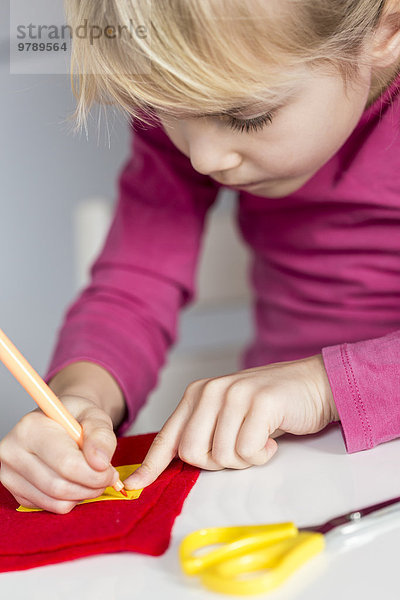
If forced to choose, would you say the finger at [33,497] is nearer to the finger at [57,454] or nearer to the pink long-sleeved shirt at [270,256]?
the finger at [57,454]

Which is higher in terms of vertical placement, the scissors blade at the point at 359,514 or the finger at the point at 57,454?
the scissors blade at the point at 359,514

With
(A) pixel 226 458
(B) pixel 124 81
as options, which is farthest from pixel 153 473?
(B) pixel 124 81

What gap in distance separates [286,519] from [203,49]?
Answer: 0.21m

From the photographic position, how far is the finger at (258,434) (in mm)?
369

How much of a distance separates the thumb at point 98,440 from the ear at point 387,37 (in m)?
0.25

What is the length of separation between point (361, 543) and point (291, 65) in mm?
226

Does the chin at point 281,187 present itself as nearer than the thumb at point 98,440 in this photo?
No

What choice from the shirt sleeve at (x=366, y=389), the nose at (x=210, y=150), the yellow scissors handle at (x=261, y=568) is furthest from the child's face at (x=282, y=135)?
the yellow scissors handle at (x=261, y=568)

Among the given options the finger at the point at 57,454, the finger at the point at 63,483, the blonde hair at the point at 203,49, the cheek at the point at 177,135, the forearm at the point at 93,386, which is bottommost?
the forearm at the point at 93,386

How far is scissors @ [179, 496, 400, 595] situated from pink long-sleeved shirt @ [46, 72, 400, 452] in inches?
9.0

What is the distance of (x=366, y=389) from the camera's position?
1.33 ft

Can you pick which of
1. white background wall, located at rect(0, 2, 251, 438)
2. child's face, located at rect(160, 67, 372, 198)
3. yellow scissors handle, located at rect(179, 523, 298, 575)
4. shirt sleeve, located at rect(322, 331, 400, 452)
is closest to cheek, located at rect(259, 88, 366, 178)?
child's face, located at rect(160, 67, 372, 198)

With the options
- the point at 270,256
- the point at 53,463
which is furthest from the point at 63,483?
the point at 270,256

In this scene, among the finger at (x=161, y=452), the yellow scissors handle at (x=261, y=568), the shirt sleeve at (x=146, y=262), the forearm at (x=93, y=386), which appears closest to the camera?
the yellow scissors handle at (x=261, y=568)
